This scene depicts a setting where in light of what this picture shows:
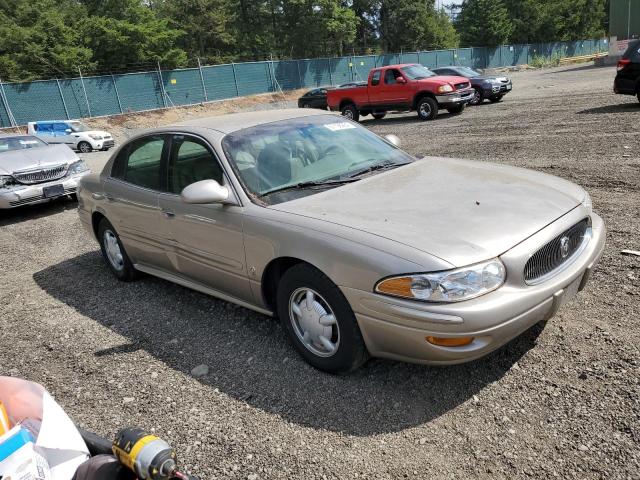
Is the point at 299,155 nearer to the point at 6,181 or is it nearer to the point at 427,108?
the point at 6,181

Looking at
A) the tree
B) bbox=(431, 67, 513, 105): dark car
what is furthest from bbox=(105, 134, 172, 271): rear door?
the tree

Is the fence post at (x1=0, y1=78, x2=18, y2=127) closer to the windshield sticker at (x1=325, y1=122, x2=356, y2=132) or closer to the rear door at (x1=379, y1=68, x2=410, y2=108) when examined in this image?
the rear door at (x1=379, y1=68, x2=410, y2=108)

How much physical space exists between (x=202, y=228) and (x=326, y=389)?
146 centimetres

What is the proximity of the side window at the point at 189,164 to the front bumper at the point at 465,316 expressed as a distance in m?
1.50

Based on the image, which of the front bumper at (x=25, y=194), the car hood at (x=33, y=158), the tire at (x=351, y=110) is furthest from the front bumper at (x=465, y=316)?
the tire at (x=351, y=110)

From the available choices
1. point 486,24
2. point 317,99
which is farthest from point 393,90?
point 486,24

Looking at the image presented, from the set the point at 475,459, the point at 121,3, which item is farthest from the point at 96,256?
the point at 121,3

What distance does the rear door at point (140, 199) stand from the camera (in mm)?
4242

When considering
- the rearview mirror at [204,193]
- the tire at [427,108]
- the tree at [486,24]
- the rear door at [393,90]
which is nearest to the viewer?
the rearview mirror at [204,193]

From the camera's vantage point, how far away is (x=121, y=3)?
141 ft

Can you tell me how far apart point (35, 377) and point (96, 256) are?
2.78 meters

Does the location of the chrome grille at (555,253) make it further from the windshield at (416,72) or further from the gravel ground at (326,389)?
the windshield at (416,72)

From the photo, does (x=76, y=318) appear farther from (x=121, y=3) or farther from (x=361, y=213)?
(x=121, y=3)

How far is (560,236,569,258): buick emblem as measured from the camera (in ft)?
9.72
